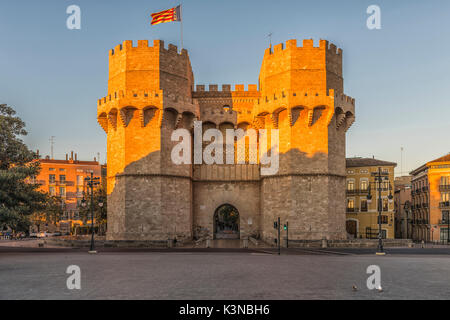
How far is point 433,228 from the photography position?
175ft

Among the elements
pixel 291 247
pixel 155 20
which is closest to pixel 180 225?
pixel 291 247

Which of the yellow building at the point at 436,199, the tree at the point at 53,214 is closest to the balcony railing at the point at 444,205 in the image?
the yellow building at the point at 436,199

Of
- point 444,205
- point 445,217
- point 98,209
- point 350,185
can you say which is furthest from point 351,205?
point 98,209

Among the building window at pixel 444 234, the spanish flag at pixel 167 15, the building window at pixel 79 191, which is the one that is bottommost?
the building window at pixel 444 234

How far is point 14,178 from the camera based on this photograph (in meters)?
29.0

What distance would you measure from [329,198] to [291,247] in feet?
17.4

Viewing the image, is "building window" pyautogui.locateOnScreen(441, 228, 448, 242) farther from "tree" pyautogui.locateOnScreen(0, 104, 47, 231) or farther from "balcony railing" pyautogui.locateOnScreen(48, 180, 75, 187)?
"balcony railing" pyautogui.locateOnScreen(48, 180, 75, 187)

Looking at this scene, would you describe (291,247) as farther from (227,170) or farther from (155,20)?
(155,20)

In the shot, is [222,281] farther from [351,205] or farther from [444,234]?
[444,234]

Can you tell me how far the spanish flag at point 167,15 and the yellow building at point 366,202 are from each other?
1139 inches

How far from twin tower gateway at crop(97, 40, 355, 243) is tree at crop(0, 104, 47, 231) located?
329 inches

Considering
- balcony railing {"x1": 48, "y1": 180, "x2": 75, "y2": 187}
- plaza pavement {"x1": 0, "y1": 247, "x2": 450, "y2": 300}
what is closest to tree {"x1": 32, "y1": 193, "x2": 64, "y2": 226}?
balcony railing {"x1": 48, "y1": 180, "x2": 75, "y2": 187}

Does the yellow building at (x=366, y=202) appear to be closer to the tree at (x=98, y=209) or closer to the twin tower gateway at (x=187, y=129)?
the twin tower gateway at (x=187, y=129)

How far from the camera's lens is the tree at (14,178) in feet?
94.2
